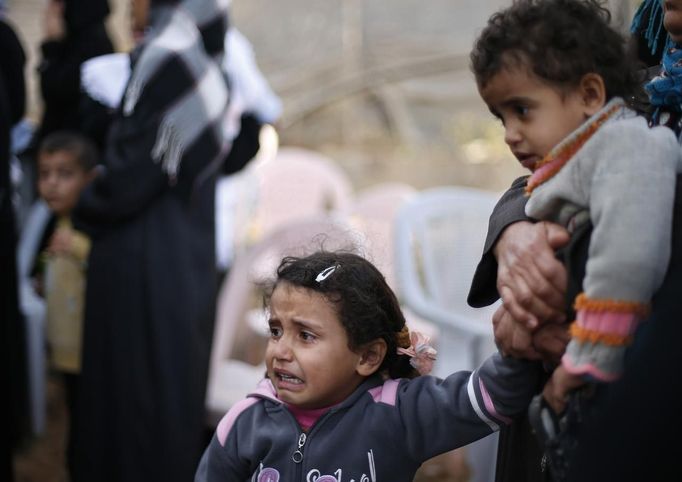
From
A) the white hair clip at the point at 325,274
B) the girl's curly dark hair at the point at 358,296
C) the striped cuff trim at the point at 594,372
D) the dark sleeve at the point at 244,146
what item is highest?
the striped cuff trim at the point at 594,372

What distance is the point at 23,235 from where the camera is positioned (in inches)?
161

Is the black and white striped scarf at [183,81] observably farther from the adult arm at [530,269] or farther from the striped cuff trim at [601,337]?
the striped cuff trim at [601,337]

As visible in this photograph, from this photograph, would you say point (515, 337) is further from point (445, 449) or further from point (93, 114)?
point (93, 114)

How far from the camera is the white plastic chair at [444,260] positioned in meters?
3.25

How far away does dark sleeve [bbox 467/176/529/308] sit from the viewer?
4.60 ft

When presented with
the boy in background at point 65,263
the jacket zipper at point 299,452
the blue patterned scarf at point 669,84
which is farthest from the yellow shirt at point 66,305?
the blue patterned scarf at point 669,84

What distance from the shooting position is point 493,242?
1.41 meters

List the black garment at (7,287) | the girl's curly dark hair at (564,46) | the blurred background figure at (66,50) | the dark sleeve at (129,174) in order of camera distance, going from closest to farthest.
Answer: the girl's curly dark hair at (564,46) < the dark sleeve at (129,174) < the black garment at (7,287) < the blurred background figure at (66,50)

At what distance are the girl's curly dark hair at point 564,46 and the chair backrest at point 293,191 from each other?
395 centimetres

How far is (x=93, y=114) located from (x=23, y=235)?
2.84 feet

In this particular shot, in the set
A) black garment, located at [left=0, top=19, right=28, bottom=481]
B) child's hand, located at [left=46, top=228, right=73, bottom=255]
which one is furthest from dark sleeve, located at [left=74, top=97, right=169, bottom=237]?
black garment, located at [left=0, top=19, right=28, bottom=481]

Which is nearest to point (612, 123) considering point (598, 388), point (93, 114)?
point (598, 388)

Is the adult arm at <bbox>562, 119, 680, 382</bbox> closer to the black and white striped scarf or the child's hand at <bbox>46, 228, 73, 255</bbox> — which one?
the black and white striped scarf

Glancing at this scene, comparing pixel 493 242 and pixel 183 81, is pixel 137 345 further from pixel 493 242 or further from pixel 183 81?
pixel 493 242
